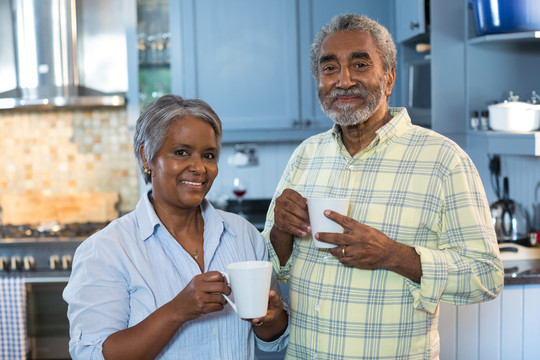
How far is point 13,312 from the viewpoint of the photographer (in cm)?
300

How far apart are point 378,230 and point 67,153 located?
282cm

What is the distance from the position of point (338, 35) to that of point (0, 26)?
2798 millimetres

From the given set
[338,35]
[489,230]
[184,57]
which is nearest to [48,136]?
[184,57]

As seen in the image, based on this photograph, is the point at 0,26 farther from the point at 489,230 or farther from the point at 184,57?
the point at 489,230

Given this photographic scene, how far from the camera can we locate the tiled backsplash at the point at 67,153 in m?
3.72

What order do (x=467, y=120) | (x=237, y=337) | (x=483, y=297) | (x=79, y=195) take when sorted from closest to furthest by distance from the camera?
(x=237, y=337) < (x=483, y=297) < (x=467, y=120) < (x=79, y=195)

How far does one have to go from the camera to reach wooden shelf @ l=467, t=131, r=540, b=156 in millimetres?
2150

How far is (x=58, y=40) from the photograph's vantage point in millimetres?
3389

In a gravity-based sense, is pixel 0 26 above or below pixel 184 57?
above

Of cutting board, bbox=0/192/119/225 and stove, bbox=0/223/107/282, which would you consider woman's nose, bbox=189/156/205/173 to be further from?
cutting board, bbox=0/192/119/225

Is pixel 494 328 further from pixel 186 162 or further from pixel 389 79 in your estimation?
pixel 186 162

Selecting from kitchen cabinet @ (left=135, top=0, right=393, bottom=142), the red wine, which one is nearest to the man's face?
kitchen cabinet @ (left=135, top=0, right=393, bottom=142)

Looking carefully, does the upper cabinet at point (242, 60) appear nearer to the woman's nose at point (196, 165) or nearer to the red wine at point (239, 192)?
the red wine at point (239, 192)

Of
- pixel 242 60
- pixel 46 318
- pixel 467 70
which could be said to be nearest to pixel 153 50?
pixel 242 60
